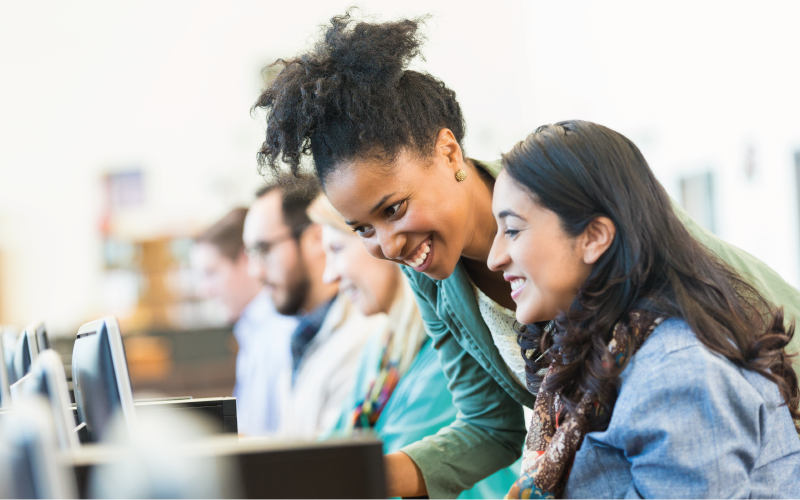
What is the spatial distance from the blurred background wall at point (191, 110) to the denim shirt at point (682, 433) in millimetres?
3931

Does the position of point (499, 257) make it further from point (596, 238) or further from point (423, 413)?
point (423, 413)

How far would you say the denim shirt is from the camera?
75 cm

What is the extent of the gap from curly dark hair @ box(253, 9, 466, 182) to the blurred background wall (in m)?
3.58

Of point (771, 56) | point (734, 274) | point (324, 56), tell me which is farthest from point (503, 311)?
point (771, 56)

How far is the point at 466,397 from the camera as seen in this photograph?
1.51m

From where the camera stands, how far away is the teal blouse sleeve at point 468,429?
1347 millimetres

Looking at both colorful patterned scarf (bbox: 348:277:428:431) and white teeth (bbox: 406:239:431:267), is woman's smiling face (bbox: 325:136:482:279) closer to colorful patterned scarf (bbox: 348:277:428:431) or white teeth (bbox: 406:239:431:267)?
white teeth (bbox: 406:239:431:267)

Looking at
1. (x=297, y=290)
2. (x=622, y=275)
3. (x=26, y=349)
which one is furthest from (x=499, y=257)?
(x=297, y=290)

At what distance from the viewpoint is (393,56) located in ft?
3.94

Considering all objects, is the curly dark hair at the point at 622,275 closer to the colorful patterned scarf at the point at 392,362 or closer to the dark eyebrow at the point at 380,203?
the dark eyebrow at the point at 380,203

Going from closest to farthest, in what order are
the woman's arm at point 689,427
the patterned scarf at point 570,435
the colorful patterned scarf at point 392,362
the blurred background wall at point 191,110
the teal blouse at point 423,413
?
1. the woman's arm at point 689,427
2. the patterned scarf at point 570,435
3. the teal blouse at point 423,413
4. the colorful patterned scarf at point 392,362
5. the blurred background wall at point 191,110

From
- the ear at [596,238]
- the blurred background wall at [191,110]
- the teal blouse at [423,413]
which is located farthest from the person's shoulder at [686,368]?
the blurred background wall at [191,110]

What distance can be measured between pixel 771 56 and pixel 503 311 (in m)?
3.49

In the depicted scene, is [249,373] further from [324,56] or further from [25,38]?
[25,38]
